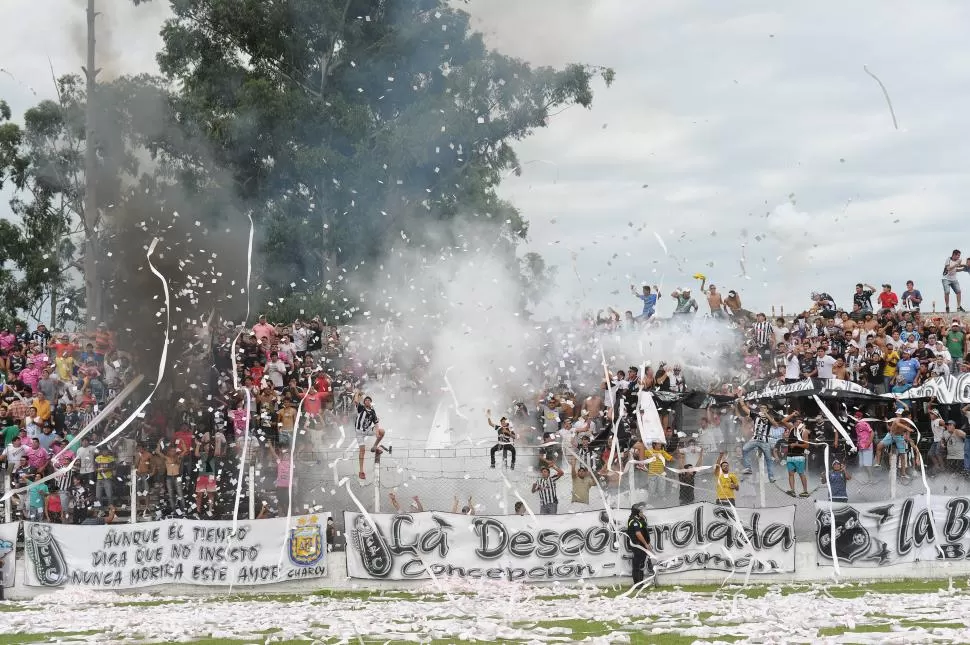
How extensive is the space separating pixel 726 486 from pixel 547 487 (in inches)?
114

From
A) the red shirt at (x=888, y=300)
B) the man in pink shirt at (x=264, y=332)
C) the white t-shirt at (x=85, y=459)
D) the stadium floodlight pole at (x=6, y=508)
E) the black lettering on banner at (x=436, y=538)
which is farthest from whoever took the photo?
the man in pink shirt at (x=264, y=332)

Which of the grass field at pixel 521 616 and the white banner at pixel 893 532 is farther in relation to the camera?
the white banner at pixel 893 532

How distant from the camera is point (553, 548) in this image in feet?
69.6

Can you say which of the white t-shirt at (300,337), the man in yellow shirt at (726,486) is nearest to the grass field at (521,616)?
the man in yellow shirt at (726,486)

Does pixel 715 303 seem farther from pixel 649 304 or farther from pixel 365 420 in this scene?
pixel 365 420

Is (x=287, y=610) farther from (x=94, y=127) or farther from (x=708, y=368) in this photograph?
(x=94, y=127)

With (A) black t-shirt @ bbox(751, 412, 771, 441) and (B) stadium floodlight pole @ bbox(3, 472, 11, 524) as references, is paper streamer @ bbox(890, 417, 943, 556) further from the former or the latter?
(B) stadium floodlight pole @ bbox(3, 472, 11, 524)

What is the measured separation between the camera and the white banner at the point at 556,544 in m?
21.0

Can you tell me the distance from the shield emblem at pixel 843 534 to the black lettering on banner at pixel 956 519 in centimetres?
126

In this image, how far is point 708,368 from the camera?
27328 millimetres

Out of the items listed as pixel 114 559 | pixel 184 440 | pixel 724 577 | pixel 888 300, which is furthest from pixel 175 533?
pixel 888 300

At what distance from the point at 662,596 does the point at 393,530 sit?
4689 mm

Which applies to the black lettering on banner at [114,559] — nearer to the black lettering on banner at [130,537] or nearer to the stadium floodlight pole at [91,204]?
the black lettering on banner at [130,537]

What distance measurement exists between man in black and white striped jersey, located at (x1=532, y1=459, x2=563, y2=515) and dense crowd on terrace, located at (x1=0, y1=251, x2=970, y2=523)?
0.03 m
